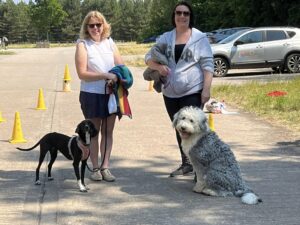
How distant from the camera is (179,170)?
6.53 m

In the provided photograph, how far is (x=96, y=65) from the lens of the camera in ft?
19.6

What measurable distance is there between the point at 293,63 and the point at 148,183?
600 inches

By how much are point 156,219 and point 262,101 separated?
8.14 m

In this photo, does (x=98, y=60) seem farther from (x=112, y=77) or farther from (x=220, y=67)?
(x=220, y=67)

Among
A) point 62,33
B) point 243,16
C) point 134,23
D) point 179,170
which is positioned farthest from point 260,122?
point 134,23

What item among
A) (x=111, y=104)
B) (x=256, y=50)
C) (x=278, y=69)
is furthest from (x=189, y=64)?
(x=278, y=69)

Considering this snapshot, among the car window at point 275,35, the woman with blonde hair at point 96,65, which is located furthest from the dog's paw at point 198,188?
the car window at point 275,35

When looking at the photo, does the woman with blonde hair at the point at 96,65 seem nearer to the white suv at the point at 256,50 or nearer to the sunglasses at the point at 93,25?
the sunglasses at the point at 93,25

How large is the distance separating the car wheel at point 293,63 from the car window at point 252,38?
1.41 m

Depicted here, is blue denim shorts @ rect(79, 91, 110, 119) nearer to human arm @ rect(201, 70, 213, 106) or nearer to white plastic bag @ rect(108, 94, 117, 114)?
white plastic bag @ rect(108, 94, 117, 114)

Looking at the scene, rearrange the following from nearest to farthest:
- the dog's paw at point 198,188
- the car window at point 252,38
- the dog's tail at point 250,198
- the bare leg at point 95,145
Answer: 1. the dog's tail at point 250,198
2. the dog's paw at point 198,188
3. the bare leg at point 95,145
4. the car window at point 252,38

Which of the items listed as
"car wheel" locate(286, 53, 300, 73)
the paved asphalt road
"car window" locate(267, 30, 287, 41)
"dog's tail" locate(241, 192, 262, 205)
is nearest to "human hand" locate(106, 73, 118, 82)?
the paved asphalt road

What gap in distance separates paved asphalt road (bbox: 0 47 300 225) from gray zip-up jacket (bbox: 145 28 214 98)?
115cm

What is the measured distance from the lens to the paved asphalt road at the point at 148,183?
5008 millimetres
